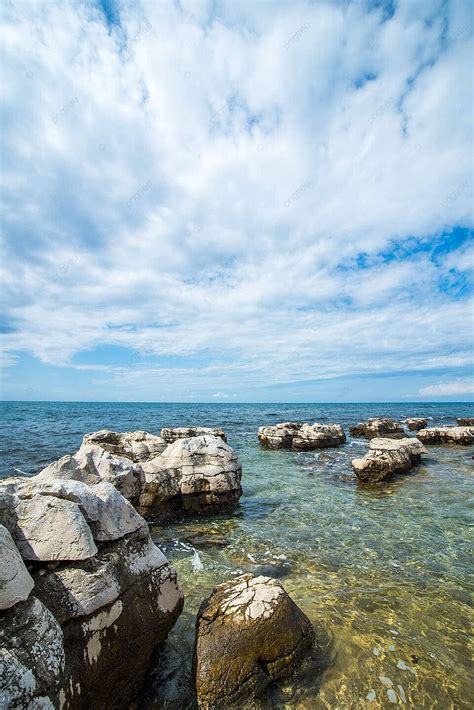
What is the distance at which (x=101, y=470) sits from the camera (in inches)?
384

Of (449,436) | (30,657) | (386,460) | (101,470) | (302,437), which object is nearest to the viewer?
(30,657)

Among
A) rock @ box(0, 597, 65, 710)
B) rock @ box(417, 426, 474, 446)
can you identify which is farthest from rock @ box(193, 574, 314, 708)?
rock @ box(417, 426, 474, 446)

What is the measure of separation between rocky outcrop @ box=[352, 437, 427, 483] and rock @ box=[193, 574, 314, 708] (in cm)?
1167

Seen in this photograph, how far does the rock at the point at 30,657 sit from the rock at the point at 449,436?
101 feet

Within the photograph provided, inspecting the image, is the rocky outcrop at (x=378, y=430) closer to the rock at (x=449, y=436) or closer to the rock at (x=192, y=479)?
the rock at (x=449, y=436)

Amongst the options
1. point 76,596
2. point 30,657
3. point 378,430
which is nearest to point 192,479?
point 76,596

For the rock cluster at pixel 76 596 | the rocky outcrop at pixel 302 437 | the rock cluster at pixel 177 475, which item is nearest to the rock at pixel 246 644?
the rock cluster at pixel 76 596

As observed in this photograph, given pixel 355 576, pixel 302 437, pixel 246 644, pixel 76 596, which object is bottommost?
pixel 355 576

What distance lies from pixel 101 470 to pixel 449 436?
28.1 meters

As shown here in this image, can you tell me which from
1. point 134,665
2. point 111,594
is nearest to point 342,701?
point 134,665

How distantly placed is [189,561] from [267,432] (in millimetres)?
20498

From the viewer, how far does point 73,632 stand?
154 inches

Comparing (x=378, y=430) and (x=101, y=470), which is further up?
(x=101, y=470)

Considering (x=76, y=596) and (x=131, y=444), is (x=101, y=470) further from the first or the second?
(x=131, y=444)
